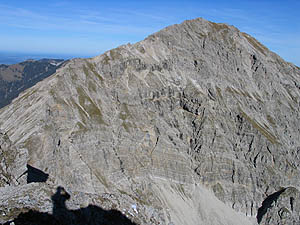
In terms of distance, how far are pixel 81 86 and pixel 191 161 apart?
5584cm

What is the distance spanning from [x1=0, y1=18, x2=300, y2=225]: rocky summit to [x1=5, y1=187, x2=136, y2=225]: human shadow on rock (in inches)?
1602

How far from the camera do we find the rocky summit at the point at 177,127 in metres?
84.7

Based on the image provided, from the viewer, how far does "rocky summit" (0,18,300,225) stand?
84.7m

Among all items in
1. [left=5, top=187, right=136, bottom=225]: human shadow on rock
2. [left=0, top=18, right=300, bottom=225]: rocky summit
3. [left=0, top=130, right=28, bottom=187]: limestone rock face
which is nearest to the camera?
[left=5, top=187, right=136, bottom=225]: human shadow on rock

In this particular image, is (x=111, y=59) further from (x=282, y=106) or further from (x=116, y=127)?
(x=282, y=106)

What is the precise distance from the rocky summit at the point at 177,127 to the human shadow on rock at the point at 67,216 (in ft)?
133

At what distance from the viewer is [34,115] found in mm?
82438

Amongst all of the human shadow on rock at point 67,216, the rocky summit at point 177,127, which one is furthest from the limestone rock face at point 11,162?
the rocky summit at point 177,127

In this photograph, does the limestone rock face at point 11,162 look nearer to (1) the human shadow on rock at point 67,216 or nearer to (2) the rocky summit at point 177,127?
(1) the human shadow on rock at point 67,216

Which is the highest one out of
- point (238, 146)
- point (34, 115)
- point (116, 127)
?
point (34, 115)

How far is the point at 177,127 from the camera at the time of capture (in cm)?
11194

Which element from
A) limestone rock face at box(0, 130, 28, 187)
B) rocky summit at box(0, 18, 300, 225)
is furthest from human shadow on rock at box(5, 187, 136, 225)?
rocky summit at box(0, 18, 300, 225)

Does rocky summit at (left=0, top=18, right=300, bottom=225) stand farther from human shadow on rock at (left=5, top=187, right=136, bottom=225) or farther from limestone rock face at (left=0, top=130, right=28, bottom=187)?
human shadow on rock at (left=5, top=187, right=136, bottom=225)

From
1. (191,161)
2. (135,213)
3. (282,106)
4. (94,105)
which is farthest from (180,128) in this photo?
(135,213)
